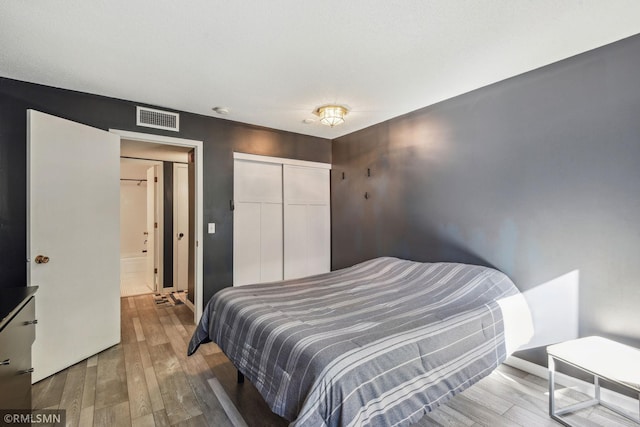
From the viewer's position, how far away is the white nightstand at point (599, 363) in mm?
1529

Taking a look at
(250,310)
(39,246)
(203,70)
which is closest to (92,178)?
(39,246)

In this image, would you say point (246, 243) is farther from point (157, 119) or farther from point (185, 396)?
point (185, 396)

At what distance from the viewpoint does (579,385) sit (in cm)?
211

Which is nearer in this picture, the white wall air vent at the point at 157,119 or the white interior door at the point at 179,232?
the white wall air vent at the point at 157,119

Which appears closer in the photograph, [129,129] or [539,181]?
[539,181]

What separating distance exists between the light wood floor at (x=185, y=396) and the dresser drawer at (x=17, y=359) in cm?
56

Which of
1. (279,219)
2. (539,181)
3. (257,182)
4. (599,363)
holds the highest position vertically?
(257,182)

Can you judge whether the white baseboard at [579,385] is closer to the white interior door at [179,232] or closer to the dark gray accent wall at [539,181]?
the dark gray accent wall at [539,181]

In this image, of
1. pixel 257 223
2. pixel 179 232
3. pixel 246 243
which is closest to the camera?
pixel 246 243

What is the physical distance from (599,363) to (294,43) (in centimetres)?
260

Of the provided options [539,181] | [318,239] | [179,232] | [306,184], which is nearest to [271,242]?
[318,239]

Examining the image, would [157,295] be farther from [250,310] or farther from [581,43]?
[581,43]

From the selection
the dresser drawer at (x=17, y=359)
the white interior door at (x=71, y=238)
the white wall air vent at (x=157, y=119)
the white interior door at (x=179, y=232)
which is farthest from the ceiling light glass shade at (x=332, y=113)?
the white interior door at (x=179, y=232)

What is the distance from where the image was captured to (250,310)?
191cm
